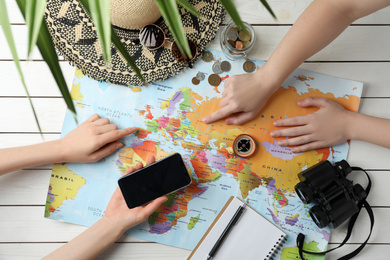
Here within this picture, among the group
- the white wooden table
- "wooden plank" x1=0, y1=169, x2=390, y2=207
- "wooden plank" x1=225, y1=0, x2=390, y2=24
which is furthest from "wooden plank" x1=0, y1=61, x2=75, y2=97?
"wooden plank" x1=225, y1=0, x2=390, y2=24

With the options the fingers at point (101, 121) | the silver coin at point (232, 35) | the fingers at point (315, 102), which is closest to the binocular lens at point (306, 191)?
the fingers at point (315, 102)

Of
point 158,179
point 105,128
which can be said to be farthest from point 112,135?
point 158,179

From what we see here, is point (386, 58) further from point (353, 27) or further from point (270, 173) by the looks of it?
point (270, 173)

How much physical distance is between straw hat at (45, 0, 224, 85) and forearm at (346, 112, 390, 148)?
45cm

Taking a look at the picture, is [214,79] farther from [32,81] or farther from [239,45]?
[32,81]

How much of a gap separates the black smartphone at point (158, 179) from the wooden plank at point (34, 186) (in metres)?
0.25

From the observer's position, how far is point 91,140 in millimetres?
809

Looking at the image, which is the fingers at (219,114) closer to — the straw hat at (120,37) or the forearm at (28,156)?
the straw hat at (120,37)

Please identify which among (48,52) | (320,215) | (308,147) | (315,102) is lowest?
(320,215)

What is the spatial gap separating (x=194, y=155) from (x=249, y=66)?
0.29 metres

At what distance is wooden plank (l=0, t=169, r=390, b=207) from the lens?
853 mm

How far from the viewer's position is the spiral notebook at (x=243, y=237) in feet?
2.71

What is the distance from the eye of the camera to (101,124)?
829mm

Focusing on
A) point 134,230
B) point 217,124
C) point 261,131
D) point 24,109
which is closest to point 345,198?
point 261,131
